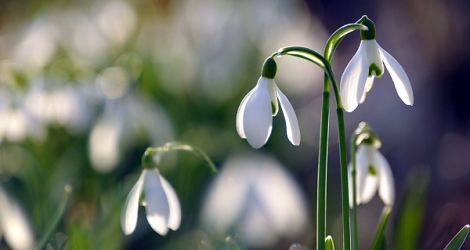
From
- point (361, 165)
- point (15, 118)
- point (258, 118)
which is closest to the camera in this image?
point (258, 118)

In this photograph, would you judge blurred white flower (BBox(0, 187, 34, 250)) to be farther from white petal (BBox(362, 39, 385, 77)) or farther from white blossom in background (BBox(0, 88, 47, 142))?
white petal (BBox(362, 39, 385, 77))

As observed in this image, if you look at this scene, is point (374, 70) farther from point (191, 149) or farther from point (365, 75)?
point (191, 149)

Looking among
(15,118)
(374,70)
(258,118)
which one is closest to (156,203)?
(258,118)

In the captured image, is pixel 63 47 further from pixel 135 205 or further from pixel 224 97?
pixel 135 205

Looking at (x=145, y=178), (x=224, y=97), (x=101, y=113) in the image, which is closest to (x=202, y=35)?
(x=224, y=97)

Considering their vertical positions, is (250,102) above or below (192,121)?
above

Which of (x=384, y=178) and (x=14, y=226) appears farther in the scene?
(x=14, y=226)

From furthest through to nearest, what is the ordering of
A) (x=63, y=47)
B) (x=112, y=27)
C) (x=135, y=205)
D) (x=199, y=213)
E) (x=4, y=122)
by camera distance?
(x=112, y=27) < (x=63, y=47) < (x=199, y=213) < (x=4, y=122) < (x=135, y=205)
